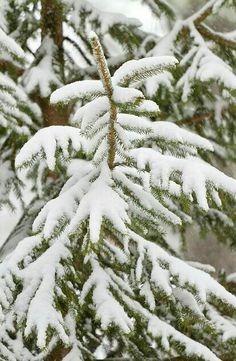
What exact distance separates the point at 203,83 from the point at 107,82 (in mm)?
2594

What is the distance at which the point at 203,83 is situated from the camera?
436 cm

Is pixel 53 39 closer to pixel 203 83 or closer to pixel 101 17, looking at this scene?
pixel 101 17

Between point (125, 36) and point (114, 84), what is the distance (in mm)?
2941

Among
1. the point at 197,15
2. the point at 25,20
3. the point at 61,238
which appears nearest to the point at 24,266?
the point at 61,238

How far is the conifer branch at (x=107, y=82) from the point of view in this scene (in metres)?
1.73

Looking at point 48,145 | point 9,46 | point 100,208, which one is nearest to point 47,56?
point 9,46

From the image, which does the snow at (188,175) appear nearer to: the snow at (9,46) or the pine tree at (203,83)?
the snow at (9,46)

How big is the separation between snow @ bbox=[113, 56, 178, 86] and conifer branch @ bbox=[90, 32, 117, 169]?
0.06m

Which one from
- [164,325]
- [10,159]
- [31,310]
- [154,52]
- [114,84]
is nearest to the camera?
[114,84]

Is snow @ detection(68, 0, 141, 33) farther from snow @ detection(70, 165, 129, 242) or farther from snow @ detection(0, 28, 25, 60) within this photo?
snow @ detection(70, 165, 129, 242)

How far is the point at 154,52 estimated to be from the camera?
4477 mm

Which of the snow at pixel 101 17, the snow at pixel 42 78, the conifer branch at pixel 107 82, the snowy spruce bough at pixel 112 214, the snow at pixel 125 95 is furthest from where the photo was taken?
the snow at pixel 101 17

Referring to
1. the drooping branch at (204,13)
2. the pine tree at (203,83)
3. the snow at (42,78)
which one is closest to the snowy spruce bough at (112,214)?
Answer: the pine tree at (203,83)

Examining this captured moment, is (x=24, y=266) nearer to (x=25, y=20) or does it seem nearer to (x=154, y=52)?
(x=154, y=52)
